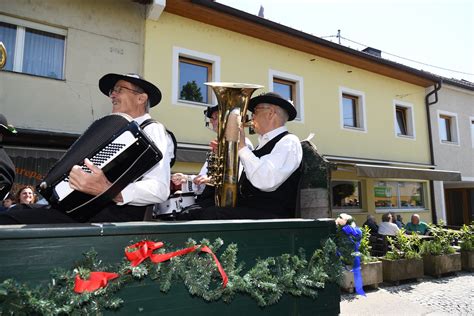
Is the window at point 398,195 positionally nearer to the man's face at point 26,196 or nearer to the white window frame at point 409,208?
the white window frame at point 409,208

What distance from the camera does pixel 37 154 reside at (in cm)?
628

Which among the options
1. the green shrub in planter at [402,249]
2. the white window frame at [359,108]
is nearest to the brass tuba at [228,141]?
the green shrub in planter at [402,249]

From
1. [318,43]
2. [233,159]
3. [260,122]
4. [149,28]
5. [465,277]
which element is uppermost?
[318,43]

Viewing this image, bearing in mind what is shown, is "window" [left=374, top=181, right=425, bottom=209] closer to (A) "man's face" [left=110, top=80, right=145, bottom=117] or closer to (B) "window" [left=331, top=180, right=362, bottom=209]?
(B) "window" [left=331, top=180, right=362, bottom=209]

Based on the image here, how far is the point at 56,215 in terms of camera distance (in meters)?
1.80

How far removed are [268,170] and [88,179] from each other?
1.01m

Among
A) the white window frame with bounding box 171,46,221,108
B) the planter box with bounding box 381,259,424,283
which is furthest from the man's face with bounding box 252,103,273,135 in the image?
the white window frame with bounding box 171,46,221,108

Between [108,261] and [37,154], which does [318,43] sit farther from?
[108,261]

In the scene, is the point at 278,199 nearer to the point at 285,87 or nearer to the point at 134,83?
the point at 134,83

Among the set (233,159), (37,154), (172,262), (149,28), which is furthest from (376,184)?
(172,262)

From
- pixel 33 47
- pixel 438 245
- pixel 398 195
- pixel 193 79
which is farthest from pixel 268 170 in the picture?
pixel 398 195

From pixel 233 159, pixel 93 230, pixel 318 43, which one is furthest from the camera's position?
pixel 318 43

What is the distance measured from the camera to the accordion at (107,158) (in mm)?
1594

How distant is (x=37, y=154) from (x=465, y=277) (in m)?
8.48
